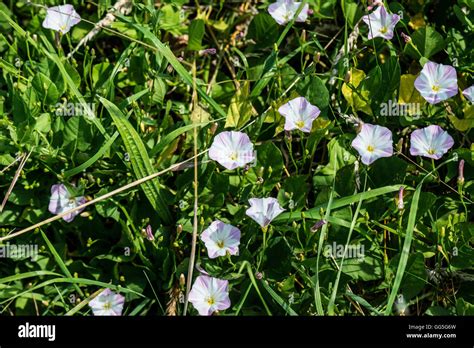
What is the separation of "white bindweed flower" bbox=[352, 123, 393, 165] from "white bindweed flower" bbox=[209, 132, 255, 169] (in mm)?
295

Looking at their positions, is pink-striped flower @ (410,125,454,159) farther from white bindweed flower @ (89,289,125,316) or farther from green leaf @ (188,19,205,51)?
white bindweed flower @ (89,289,125,316)

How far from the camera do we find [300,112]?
2.12 metres

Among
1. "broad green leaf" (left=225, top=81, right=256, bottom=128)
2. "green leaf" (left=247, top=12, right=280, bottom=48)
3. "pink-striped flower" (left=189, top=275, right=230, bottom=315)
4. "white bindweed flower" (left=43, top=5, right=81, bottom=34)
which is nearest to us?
"pink-striped flower" (left=189, top=275, right=230, bottom=315)

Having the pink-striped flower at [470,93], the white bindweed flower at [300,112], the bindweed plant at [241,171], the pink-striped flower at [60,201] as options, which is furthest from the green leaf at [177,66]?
the pink-striped flower at [470,93]

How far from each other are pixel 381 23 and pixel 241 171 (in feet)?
2.04

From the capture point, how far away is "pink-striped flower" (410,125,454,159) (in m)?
2.06

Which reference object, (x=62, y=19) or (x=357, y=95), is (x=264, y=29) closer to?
(x=357, y=95)

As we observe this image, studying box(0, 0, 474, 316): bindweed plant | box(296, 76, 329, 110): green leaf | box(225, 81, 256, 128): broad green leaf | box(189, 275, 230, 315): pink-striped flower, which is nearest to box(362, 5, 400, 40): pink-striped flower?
box(0, 0, 474, 316): bindweed plant

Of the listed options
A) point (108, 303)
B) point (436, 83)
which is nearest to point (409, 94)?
point (436, 83)

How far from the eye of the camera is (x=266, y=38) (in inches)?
93.7

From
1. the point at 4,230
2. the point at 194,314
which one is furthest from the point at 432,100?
the point at 4,230

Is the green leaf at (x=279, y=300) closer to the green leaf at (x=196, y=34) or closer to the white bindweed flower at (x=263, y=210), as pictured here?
the white bindweed flower at (x=263, y=210)

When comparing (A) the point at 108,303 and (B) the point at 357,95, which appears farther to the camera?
(B) the point at 357,95

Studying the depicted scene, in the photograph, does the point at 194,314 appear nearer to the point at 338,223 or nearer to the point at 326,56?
the point at 338,223
